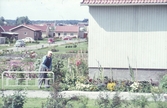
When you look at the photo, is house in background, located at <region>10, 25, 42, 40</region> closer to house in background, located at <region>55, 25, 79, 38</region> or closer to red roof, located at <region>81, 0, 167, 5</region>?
house in background, located at <region>55, 25, 79, 38</region>

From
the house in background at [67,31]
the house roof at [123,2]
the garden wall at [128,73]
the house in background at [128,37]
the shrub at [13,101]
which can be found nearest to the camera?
the shrub at [13,101]

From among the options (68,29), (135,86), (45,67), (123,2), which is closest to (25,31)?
(68,29)

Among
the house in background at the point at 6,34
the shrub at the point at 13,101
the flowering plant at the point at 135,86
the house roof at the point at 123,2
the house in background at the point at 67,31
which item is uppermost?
the house in background at the point at 67,31

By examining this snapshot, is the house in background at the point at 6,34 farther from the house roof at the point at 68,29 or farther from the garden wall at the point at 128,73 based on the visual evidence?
the garden wall at the point at 128,73

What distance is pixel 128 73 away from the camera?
1975 cm

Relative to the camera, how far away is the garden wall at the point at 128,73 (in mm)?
19431

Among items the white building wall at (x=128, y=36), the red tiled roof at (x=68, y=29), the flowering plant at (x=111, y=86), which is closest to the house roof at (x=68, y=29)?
the red tiled roof at (x=68, y=29)

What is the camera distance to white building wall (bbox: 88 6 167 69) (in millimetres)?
19350

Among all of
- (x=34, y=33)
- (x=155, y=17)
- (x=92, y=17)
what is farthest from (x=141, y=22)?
(x=34, y=33)

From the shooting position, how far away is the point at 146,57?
19500 millimetres

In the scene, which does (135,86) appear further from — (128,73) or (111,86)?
(128,73)

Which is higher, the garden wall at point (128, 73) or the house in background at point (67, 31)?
the house in background at point (67, 31)

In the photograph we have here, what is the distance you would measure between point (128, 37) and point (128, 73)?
1659 mm

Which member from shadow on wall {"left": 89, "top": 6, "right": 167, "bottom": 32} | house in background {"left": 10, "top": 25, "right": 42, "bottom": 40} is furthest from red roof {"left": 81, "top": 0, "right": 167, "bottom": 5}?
house in background {"left": 10, "top": 25, "right": 42, "bottom": 40}
